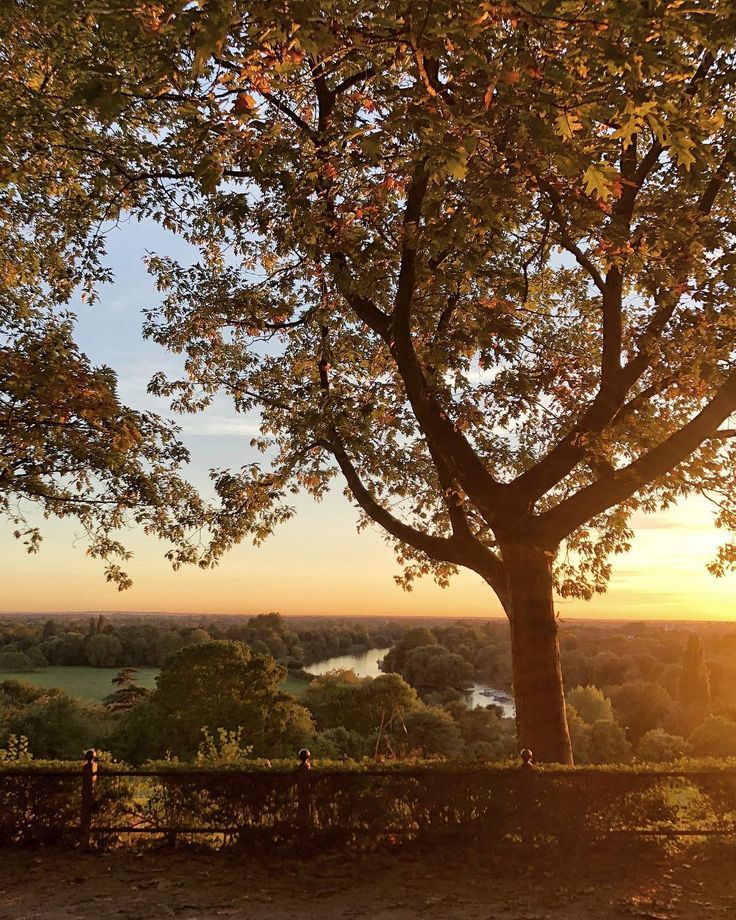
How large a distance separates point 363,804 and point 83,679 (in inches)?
2654

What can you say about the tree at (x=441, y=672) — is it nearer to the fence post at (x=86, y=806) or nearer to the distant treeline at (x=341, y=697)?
the distant treeline at (x=341, y=697)

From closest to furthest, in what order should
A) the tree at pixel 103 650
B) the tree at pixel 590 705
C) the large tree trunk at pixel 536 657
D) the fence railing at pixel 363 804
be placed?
the fence railing at pixel 363 804 < the large tree trunk at pixel 536 657 < the tree at pixel 590 705 < the tree at pixel 103 650

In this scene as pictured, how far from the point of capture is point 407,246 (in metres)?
9.18

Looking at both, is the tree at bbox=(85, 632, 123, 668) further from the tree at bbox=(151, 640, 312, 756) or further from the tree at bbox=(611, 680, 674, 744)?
the tree at bbox=(611, 680, 674, 744)

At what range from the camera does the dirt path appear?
7.29m

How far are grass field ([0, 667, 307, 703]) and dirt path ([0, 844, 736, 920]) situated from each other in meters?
51.7

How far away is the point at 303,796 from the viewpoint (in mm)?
9180

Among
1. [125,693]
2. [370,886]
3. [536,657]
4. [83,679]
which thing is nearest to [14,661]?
[83,679]

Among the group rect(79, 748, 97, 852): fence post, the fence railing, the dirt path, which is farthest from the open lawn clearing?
the dirt path

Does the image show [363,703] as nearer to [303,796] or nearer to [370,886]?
[303,796]

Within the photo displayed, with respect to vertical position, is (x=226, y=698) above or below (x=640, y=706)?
above

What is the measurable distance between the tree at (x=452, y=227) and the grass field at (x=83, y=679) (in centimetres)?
4883

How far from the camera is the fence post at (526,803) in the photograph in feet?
28.9

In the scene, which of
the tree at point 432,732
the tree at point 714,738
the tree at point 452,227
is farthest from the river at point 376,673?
the tree at point 452,227
